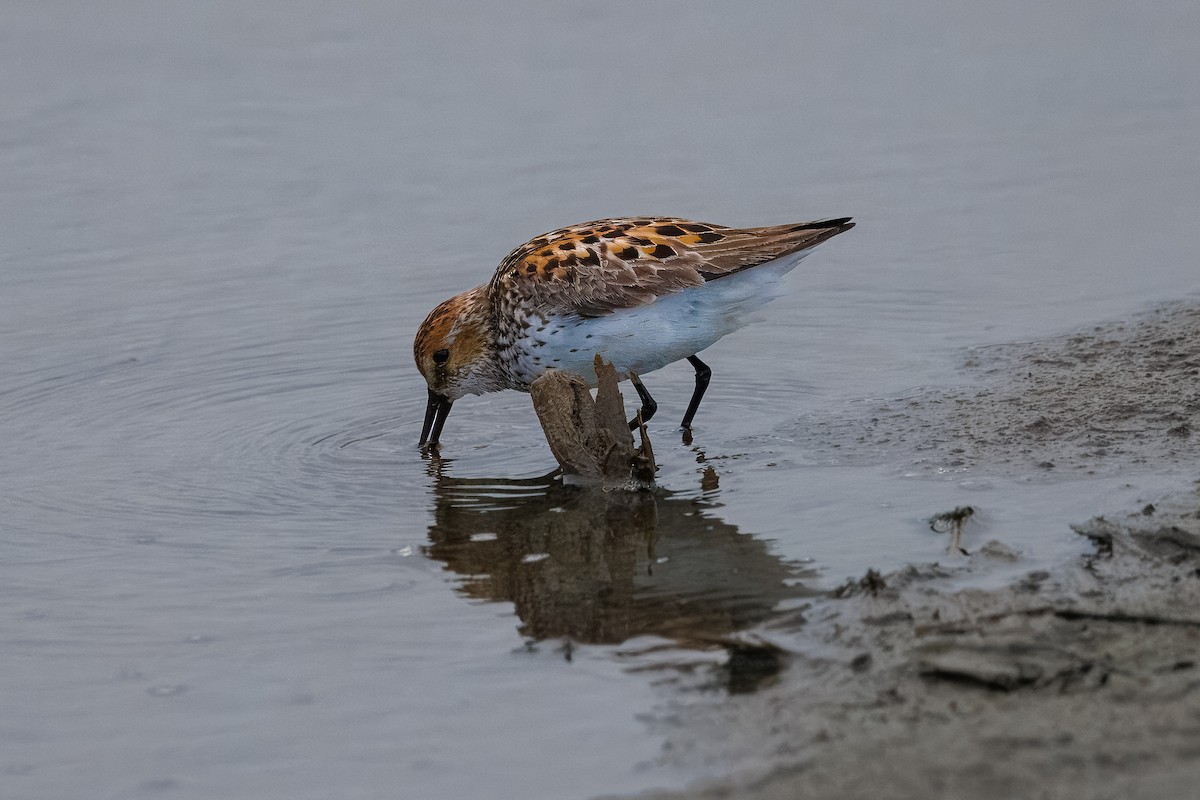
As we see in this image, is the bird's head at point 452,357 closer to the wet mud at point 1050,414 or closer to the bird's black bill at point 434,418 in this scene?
the bird's black bill at point 434,418

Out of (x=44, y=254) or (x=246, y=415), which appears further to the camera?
(x=44, y=254)

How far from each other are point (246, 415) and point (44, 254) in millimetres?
3527

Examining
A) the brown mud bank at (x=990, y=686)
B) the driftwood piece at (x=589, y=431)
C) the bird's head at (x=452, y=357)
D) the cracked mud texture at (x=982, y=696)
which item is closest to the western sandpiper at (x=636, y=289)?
the bird's head at (x=452, y=357)

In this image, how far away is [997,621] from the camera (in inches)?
205

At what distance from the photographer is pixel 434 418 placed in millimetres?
8922

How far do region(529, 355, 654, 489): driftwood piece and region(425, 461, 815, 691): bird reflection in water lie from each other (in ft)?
0.39

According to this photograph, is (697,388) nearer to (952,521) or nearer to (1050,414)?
(1050,414)

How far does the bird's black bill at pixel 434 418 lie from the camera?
8742 mm

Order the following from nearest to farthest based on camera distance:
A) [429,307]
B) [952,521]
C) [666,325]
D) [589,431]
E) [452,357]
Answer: [952,521] < [589,431] < [666,325] < [452,357] < [429,307]

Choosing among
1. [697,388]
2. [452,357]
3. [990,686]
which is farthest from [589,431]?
[990,686]

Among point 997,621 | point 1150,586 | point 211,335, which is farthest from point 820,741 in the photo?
point 211,335

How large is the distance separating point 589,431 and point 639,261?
109 cm

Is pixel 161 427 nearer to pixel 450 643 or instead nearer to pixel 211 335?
pixel 211 335

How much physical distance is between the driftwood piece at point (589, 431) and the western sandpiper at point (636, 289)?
558mm
